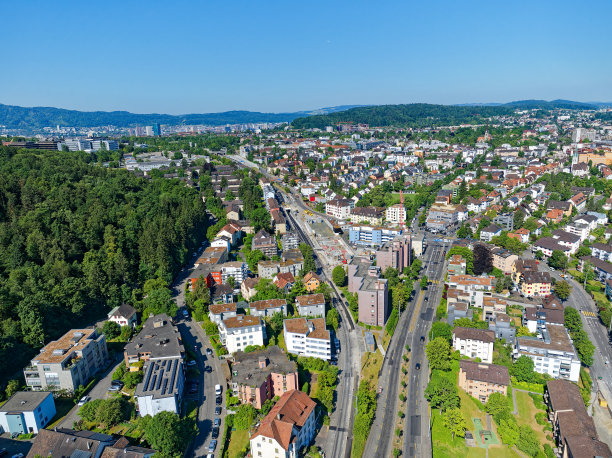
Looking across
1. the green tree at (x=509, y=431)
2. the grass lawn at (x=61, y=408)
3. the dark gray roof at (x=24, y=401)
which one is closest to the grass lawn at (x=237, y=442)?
the grass lawn at (x=61, y=408)

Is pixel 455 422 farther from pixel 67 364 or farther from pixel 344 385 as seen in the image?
pixel 67 364

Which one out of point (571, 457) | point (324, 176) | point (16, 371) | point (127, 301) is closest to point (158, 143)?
point (324, 176)

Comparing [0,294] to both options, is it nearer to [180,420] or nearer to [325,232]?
[180,420]

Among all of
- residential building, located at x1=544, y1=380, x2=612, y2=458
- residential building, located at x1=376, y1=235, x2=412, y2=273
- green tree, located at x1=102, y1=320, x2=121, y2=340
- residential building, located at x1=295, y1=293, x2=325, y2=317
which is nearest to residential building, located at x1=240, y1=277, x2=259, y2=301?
residential building, located at x1=295, y1=293, x2=325, y2=317

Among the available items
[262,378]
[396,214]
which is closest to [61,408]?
[262,378]

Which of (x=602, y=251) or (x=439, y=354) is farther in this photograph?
(x=602, y=251)

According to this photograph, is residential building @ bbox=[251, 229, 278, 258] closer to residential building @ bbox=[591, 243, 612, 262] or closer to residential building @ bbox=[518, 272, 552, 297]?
residential building @ bbox=[518, 272, 552, 297]
